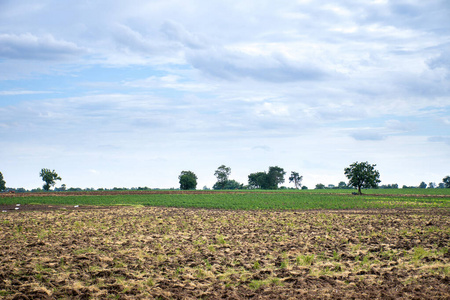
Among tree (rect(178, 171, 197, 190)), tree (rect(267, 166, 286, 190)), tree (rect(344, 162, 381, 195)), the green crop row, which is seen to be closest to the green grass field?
the green crop row

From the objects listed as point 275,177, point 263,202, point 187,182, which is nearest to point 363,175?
point 263,202

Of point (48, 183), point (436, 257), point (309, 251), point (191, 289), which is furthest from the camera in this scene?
point (48, 183)

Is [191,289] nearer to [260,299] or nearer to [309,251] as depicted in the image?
[260,299]

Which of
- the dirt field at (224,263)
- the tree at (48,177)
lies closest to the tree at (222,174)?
the tree at (48,177)

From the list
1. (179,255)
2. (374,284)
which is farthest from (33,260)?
(374,284)

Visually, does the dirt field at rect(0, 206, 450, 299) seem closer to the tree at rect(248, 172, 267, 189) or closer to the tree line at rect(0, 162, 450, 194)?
the tree line at rect(0, 162, 450, 194)

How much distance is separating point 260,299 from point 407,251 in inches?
372

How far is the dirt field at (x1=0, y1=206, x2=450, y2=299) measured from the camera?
1099 centimetres

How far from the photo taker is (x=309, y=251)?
54.0ft

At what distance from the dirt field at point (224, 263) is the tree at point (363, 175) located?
70.3 meters

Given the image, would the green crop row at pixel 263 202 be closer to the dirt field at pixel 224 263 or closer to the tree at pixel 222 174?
the dirt field at pixel 224 263

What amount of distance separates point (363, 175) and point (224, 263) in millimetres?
82599

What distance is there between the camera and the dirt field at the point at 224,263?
1099 centimetres

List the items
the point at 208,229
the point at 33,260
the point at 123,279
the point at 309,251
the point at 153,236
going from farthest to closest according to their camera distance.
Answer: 1. the point at 208,229
2. the point at 153,236
3. the point at 309,251
4. the point at 33,260
5. the point at 123,279
